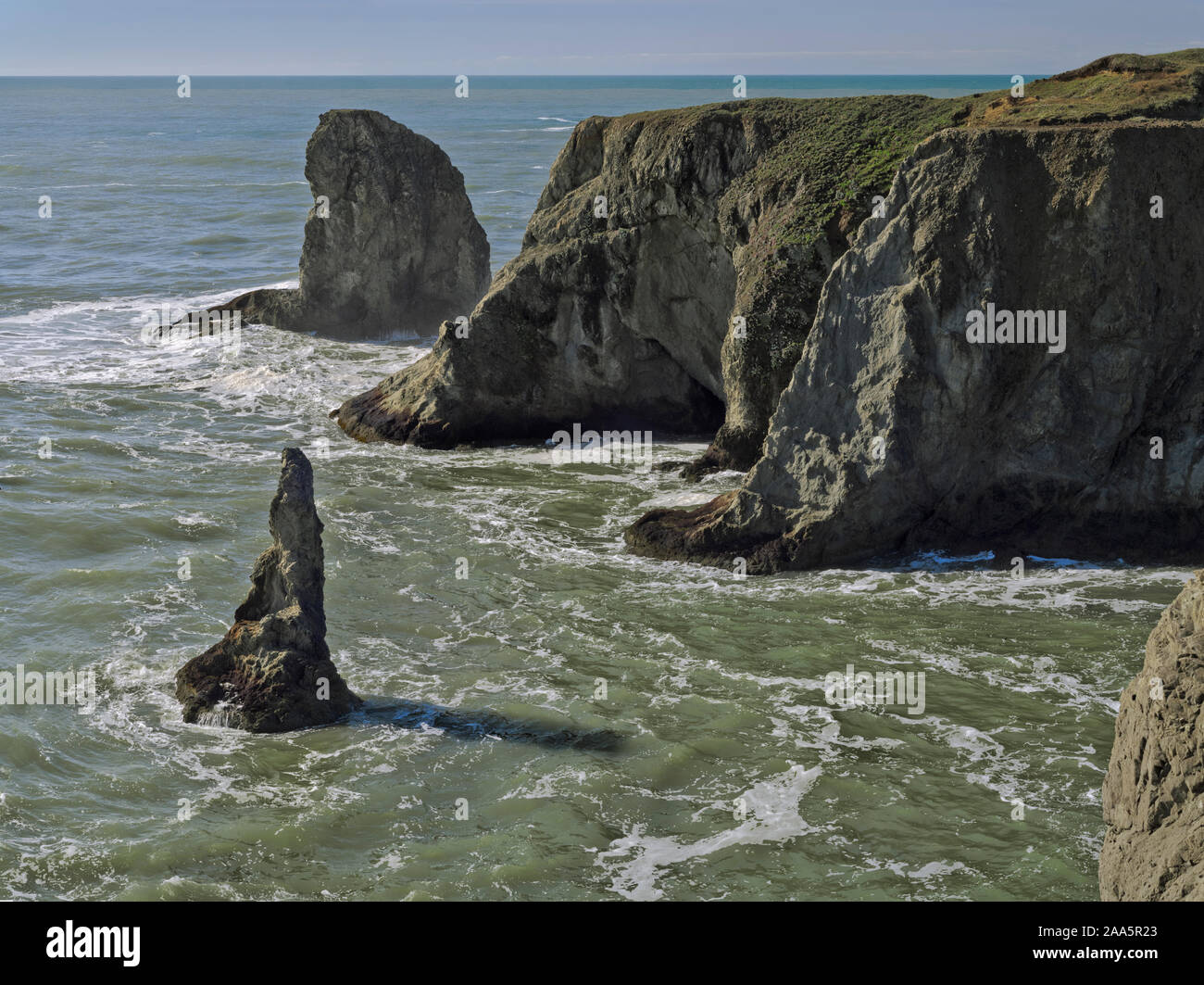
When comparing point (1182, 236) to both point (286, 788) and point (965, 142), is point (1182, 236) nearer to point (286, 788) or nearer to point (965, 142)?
point (965, 142)

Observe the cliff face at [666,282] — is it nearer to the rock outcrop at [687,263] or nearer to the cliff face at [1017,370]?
the rock outcrop at [687,263]

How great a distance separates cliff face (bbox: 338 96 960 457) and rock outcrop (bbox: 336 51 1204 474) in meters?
0.04

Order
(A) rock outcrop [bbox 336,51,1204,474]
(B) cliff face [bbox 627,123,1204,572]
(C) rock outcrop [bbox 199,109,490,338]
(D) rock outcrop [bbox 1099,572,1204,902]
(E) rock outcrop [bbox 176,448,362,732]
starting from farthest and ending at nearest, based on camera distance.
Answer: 1. (C) rock outcrop [bbox 199,109,490,338]
2. (A) rock outcrop [bbox 336,51,1204,474]
3. (B) cliff face [bbox 627,123,1204,572]
4. (E) rock outcrop [bbox 176,448,362,732]
5. (D) rock outcrop [bbox 1099,572,1204,902]

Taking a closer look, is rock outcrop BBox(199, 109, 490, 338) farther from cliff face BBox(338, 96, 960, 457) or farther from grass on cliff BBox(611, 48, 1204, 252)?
grass on cliff BBox(611, 48, 1204, 252)

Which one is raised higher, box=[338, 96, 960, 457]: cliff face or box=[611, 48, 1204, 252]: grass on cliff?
box=[611, 48, 1204, 252]: grass on cliff

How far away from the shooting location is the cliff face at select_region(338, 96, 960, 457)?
2502 cm

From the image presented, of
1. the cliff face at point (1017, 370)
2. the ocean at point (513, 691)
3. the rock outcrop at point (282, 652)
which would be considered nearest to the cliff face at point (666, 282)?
the ocean at point (513, 691)

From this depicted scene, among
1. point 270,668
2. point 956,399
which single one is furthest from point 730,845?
point 956,399

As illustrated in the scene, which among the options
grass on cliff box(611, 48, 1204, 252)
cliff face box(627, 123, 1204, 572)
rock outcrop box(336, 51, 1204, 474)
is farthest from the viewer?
rock outcrop box(336, 51, 1204, 474)

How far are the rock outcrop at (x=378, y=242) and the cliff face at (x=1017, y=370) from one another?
68.4ft

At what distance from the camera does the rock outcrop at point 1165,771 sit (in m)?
10.8

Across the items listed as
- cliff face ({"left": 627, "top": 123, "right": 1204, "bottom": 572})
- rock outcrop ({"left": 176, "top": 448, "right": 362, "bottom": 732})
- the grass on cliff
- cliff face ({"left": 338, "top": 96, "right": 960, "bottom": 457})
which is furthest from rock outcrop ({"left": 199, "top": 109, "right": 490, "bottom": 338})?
rock outcrop ({"left": 176, "top": 448, "right": 362, "bottom": 732})
